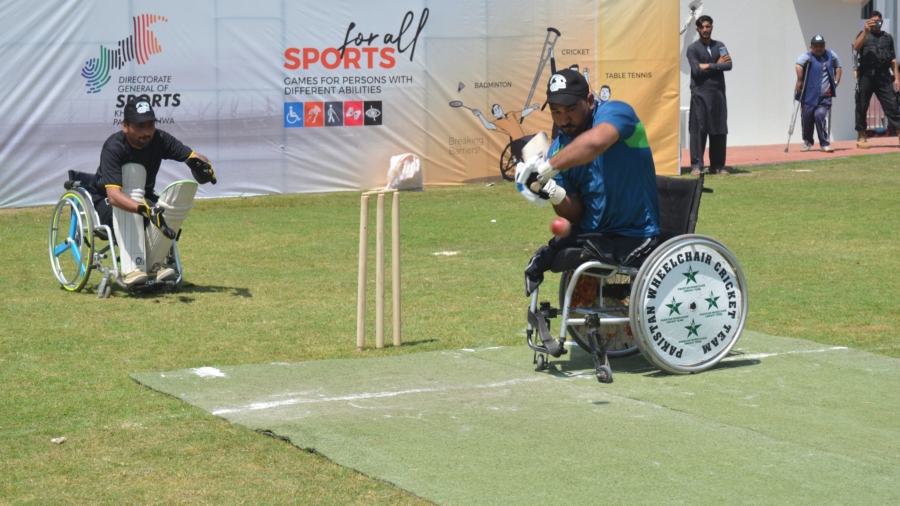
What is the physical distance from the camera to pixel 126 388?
6551 millimetres

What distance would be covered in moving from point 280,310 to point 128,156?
6.54ft

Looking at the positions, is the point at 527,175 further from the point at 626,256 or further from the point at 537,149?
the point at 626,256

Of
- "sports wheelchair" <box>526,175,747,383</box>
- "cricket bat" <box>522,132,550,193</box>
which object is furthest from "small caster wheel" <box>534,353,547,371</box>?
"cricket bat" <box>522,132,550,193</box>

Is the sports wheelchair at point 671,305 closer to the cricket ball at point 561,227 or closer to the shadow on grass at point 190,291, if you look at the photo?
the cricket ball at point 561,227

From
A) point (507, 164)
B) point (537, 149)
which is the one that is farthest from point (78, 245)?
point (507, 164)

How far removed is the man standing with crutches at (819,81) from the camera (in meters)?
20.8

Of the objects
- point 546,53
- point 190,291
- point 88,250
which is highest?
point 546,53

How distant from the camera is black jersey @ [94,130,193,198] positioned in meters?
9.69

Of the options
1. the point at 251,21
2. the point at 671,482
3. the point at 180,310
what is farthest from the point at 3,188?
the point at 671,482

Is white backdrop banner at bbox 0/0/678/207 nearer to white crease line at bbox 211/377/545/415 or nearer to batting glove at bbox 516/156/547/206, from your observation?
white crease line at bbox 211/377/545/415

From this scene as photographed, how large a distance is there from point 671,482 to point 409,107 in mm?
13249

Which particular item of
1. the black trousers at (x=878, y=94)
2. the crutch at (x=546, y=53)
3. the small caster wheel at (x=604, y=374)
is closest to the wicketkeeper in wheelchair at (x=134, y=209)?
the small caster wheel at (x=604, y=374)

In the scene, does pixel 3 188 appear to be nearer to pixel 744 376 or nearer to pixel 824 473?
pixel 744 376

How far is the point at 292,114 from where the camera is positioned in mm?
17062
